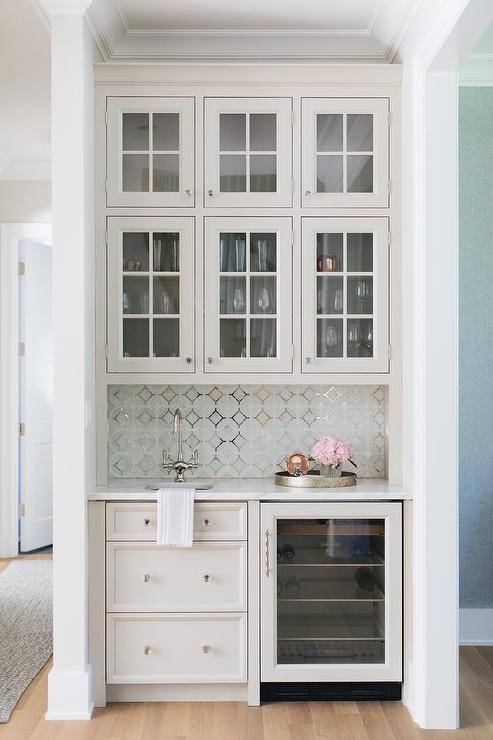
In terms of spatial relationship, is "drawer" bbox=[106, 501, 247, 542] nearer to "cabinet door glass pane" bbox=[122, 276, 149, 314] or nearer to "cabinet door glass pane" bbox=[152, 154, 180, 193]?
"cabinet door glass pane" bbox=[122, 276, 149, 314]

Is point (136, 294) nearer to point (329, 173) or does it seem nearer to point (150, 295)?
point (150, 295)

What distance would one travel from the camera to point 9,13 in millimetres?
3344

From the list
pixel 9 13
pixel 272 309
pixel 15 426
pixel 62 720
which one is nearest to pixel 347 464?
pixel 272 309

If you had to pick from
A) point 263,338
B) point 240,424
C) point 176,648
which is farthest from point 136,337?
point 176,648

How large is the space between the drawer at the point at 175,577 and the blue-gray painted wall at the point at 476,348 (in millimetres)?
1449

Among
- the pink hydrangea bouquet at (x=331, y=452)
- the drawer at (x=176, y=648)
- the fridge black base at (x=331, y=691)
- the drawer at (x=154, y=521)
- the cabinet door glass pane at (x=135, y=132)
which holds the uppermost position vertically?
the cabinet door glass pane at (x=135, y=132)

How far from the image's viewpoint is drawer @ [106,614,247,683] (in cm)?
319

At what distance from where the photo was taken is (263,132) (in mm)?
→ 3410

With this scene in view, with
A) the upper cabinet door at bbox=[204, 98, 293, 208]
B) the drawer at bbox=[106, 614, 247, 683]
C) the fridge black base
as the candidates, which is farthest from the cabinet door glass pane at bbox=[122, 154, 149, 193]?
the fridge black base

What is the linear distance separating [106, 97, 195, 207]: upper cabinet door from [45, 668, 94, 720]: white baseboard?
2013mm

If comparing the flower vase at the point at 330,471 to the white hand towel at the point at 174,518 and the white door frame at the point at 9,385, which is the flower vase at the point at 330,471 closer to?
the white hand towel at the point at 174,518

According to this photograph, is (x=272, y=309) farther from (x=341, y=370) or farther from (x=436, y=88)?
(x=436, y=88)

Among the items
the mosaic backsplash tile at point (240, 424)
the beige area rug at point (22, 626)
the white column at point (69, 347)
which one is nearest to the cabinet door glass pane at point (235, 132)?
the white column at point (69, 347)

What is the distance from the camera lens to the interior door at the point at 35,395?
5.88 metres
